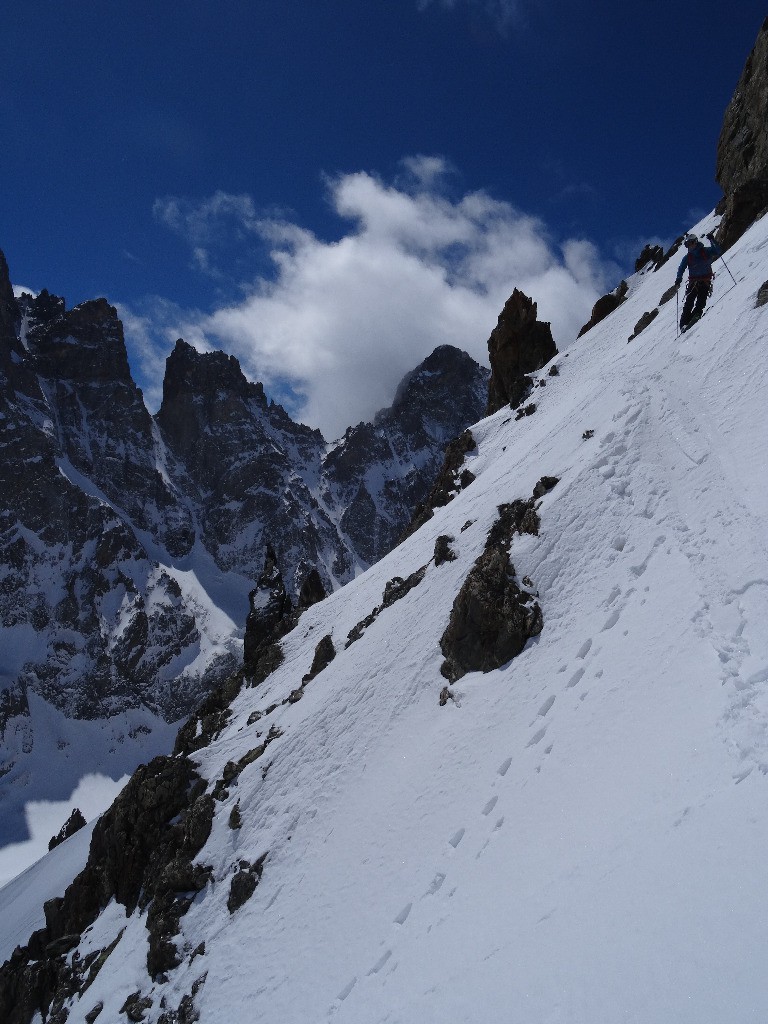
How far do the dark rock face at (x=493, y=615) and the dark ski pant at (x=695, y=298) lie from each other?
9.20 m

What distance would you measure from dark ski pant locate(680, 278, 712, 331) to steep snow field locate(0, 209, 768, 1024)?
1.70 ft

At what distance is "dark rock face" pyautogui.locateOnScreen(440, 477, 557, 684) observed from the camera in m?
15.6

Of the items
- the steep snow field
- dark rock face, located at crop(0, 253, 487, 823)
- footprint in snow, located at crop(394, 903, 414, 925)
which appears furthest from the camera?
dark rock face, located at crop(0, 253, 487, 823)

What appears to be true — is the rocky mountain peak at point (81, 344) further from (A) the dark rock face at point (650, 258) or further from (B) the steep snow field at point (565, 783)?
(B) the steep snow field at point (565, 783)

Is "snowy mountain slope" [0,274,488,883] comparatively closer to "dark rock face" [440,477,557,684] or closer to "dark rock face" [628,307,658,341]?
"dark rock face" [440,477,557,684]

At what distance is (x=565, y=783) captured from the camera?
10086 millimetres

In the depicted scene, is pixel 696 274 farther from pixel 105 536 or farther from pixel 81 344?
pixel 81 344

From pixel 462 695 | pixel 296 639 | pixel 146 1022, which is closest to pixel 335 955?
pixel 462 695

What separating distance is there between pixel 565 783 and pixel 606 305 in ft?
159

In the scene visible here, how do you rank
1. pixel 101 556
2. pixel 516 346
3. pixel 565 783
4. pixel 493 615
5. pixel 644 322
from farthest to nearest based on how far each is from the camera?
pixel 101 556 → pixel 516 346 → pixel 644 322 → pixel 493 615 → pixel 565 783

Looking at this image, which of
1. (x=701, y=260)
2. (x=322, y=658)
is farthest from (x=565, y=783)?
(x=322, y=658)

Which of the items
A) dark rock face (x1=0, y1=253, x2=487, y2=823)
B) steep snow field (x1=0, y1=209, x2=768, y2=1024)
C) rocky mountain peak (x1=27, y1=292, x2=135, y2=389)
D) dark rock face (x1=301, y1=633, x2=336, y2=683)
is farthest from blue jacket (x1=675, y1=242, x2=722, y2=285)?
rocky mountain peak (x1=27, y1=292, x2=135, y2=389)

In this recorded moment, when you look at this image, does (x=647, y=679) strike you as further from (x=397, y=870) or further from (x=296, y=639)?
(x=296, y=639)

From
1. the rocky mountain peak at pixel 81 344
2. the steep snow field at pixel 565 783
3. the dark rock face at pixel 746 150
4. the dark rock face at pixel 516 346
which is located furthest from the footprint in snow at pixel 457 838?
the rocky mountain peak at pixel 81 344
